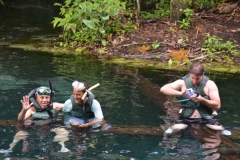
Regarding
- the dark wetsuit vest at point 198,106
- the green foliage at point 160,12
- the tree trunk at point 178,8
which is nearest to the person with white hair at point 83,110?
the dark wetsuit vest at point 198,106

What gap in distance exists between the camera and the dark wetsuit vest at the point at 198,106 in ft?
22.0

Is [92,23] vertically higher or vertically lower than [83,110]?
higher

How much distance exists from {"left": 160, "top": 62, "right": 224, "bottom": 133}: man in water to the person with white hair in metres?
1.18

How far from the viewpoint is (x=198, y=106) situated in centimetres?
681

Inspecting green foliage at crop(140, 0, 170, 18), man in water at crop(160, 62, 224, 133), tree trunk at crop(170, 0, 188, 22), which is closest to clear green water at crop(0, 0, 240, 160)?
man in water at crop(160, 62, 224, 133)

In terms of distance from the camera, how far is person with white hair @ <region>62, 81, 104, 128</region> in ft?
Result: 21.8

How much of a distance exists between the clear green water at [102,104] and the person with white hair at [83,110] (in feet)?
0.67

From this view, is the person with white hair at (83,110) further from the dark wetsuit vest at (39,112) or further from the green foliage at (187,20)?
the green foliage at (187,20)

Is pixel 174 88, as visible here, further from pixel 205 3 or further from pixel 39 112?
pixel 205 3

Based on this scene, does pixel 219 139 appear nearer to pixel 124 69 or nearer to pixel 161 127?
pixel 161 127

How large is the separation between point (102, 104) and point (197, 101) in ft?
9.12

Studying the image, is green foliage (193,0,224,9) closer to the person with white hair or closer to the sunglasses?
the person with white hair

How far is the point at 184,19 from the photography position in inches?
572

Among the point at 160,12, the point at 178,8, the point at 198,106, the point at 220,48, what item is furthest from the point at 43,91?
the point at 160,12
